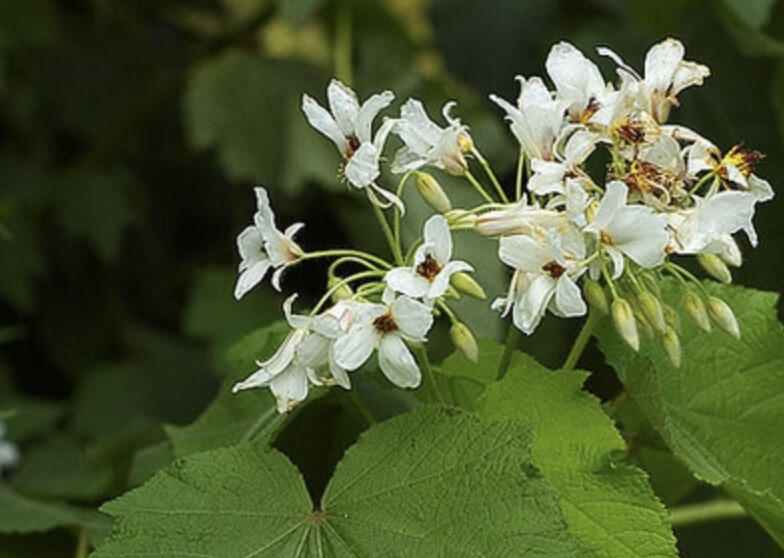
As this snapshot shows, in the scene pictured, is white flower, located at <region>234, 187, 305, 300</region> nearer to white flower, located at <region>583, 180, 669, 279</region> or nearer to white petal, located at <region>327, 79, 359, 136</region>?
white petal, located at <region>327, 79, 359, 136</region>

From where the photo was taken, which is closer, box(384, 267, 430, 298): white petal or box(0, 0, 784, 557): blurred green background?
box(384, 267, 430, 298): white petal

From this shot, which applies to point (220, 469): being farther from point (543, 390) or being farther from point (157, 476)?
point (543, 390)

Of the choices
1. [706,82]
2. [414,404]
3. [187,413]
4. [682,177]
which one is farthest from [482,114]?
[682,177]

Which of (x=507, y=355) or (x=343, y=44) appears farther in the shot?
(x=343, y=44)

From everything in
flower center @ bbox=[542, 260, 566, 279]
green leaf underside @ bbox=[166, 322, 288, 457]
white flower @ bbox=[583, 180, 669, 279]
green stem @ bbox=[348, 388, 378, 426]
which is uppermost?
white flower @ bbox=[583, 180, 669, 279]

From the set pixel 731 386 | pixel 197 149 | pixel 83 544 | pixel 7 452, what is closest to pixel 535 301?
pixel 731 386

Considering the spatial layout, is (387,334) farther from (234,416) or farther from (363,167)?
(234,416)

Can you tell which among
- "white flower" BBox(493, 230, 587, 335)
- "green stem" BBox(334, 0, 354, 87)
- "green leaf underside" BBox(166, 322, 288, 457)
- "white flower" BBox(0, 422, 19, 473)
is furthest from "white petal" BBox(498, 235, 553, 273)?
"green stem" BBox(334, 0, 354, 87)
